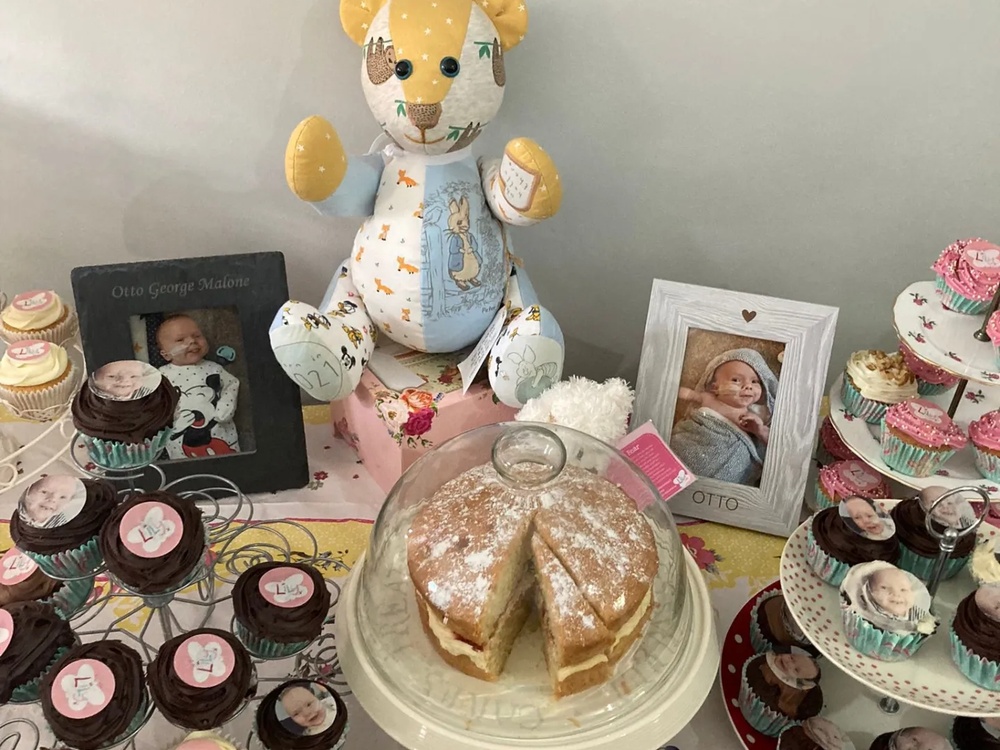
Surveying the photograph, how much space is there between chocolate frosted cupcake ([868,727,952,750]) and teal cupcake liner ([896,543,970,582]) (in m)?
0.17

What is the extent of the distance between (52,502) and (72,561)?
6 centimetres

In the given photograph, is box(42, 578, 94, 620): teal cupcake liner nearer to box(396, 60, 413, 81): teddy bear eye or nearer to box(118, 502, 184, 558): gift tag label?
box(118, 502, 184, 558): gift tag label

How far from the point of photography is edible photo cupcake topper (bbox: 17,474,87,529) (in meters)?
0.77

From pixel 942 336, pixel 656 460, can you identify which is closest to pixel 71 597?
pixel 656 460

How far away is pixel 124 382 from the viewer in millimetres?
819

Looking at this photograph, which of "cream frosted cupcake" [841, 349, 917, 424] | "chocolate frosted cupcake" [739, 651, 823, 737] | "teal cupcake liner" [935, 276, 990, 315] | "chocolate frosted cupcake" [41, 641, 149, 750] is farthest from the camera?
"cream frosted cupcake" [841, 349, 917, 424]

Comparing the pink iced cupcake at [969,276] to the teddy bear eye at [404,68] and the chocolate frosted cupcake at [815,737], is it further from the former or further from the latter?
the teddy bear eye at [404,68]

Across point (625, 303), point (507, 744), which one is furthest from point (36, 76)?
point (507, 744)

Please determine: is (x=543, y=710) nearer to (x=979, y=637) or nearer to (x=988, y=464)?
(x=979, y=637)

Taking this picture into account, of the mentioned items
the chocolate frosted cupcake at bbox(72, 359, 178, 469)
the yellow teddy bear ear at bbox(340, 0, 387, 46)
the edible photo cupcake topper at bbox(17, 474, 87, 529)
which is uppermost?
the yellow teddy bear ear at bbox(340, 0, 387, 46)

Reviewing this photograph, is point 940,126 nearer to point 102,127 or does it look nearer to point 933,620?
point 933,620

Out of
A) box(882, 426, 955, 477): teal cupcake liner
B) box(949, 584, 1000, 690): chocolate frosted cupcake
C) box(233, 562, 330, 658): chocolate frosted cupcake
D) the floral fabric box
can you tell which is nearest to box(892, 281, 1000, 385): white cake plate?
box(882, 426, 955, 477): teal cupcake liner

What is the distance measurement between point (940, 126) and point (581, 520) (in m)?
0.80

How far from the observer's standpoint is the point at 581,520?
876 mm
